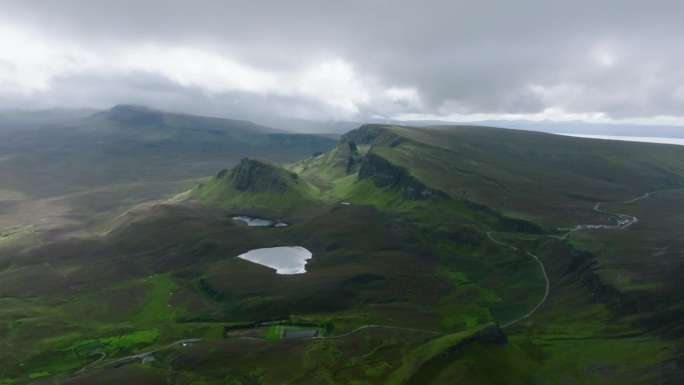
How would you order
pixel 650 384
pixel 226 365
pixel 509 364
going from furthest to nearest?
pixel 226 365 < pixel 509 364 < pixel 650 384

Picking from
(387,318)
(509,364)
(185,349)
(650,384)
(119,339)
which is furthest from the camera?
(387,318)

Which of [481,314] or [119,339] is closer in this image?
[119,339]

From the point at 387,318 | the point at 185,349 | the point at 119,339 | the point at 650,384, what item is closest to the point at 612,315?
the point at 650,384

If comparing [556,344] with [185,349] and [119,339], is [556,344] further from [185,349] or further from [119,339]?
[119,339]

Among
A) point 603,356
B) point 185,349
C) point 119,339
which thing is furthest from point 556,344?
point 119,339

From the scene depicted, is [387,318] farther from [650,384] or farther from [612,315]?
[650,384]

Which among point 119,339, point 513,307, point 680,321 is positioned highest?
point 680,321

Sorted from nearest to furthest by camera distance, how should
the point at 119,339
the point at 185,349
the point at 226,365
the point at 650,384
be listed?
the point at 650,384, the point at 226,365, the point at 185,349, the point at 119,339

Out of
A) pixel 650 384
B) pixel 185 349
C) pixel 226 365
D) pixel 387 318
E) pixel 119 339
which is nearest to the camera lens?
pixel 650 384

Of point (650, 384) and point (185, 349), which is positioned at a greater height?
point (650, 384)
